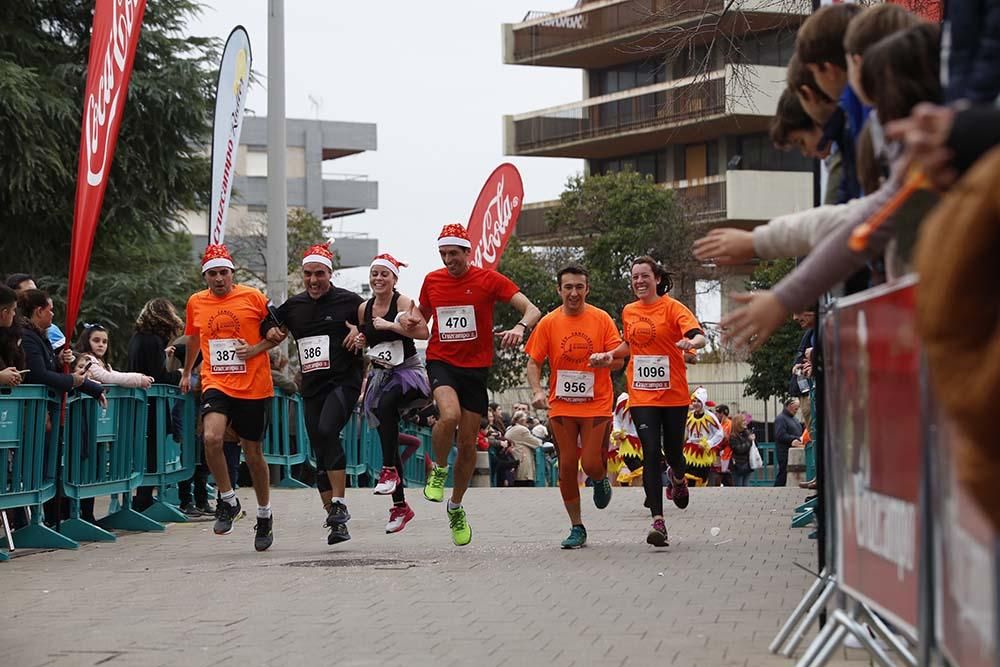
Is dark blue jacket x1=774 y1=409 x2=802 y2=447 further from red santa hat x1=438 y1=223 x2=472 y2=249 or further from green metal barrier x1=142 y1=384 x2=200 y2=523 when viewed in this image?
red santa hat x1=438 y1=223 x2=472 y2=249

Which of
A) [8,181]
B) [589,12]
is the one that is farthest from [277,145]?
[589,12]

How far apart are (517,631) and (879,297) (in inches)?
157

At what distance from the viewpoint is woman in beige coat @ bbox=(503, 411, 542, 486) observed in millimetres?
29891

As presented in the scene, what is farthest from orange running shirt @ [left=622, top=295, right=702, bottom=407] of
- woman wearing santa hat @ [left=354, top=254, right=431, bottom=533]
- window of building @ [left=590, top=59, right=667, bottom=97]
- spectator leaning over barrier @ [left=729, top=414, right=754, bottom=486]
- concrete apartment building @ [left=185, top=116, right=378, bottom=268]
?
concrete apartment building @ [left=185, top=116, right=378, bottom=268]

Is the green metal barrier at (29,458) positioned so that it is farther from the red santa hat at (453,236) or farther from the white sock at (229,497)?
the red santa hat at (453,236)

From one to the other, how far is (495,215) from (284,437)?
15.1 feet

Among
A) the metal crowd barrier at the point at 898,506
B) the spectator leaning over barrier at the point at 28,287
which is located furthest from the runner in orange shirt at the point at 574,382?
the metal crowd barrier at the point at 898,506

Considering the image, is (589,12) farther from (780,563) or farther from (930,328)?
(930,328)

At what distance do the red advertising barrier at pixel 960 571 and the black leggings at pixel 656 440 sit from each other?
8442 mm

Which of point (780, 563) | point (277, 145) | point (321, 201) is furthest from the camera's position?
point (321, 201)

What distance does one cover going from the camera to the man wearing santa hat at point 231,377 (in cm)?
1268

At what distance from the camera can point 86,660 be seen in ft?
23.1

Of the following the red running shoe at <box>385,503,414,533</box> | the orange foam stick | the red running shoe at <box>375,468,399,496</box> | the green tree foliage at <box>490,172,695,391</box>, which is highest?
the green tree foliage at <box>490,172,695,391</box>

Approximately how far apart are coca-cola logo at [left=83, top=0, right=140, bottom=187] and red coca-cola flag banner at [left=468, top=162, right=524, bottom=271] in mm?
9109
